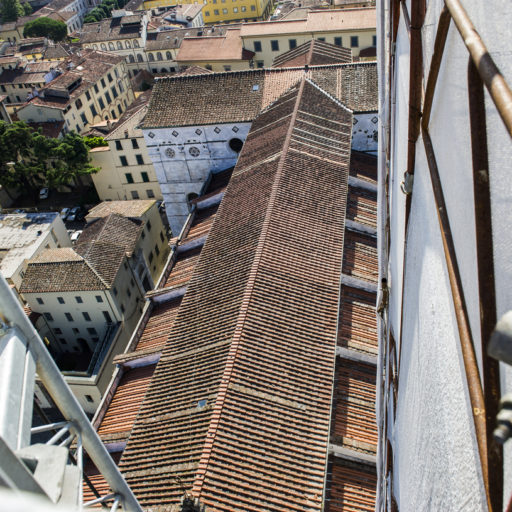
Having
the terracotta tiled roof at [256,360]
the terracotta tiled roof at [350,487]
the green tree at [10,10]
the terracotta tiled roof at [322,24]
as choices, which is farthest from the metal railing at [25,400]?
the green tree at [10,10]

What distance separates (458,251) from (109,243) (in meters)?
22.1

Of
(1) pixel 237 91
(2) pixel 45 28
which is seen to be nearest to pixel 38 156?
(1) pixel 237 91

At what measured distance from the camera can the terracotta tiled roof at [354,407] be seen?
10219 millimetres

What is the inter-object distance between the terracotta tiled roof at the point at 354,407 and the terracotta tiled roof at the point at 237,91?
11822 mm

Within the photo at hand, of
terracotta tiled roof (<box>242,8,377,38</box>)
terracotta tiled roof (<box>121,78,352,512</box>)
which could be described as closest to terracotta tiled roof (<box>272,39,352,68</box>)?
terracotta tiled roof (<box>242,8,377,38</box>)

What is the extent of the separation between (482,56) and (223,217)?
1377 centimetres

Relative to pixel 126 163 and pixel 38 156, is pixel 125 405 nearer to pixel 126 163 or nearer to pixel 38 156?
pixel 126 163

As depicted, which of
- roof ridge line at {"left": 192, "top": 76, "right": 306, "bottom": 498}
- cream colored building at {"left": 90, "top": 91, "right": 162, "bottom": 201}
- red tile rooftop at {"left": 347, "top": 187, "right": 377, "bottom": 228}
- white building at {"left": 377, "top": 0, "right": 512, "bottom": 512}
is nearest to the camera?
white building at {"left": 377, "top": 0, "right": 512, "bottom": 512}

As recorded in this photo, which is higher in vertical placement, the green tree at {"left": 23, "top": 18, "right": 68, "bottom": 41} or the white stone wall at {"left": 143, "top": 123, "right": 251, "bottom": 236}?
the green tree at {"left": 23, "top": 18, "right": 68, "bottom": 41}

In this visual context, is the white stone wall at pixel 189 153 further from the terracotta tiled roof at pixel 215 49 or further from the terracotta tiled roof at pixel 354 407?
the terracotta tiled roof at pixel 215 49

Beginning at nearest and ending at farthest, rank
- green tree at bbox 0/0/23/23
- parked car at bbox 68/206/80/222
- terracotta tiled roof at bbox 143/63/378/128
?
terracotta tiled roof at bbox 143/63/378/128 < parked car at bbox 68/206/80/222 < green tree at bbox 0/0/23/23

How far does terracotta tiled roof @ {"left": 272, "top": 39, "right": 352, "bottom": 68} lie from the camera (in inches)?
1035

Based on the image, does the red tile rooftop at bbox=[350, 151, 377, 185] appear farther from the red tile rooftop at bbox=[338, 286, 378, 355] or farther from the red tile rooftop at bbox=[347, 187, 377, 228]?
the red tile rooftop at bbox=[338, 286, 378, 355]

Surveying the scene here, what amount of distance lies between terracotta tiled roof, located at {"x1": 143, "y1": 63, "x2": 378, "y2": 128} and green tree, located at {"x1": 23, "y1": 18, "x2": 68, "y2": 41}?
5344 centimetres
